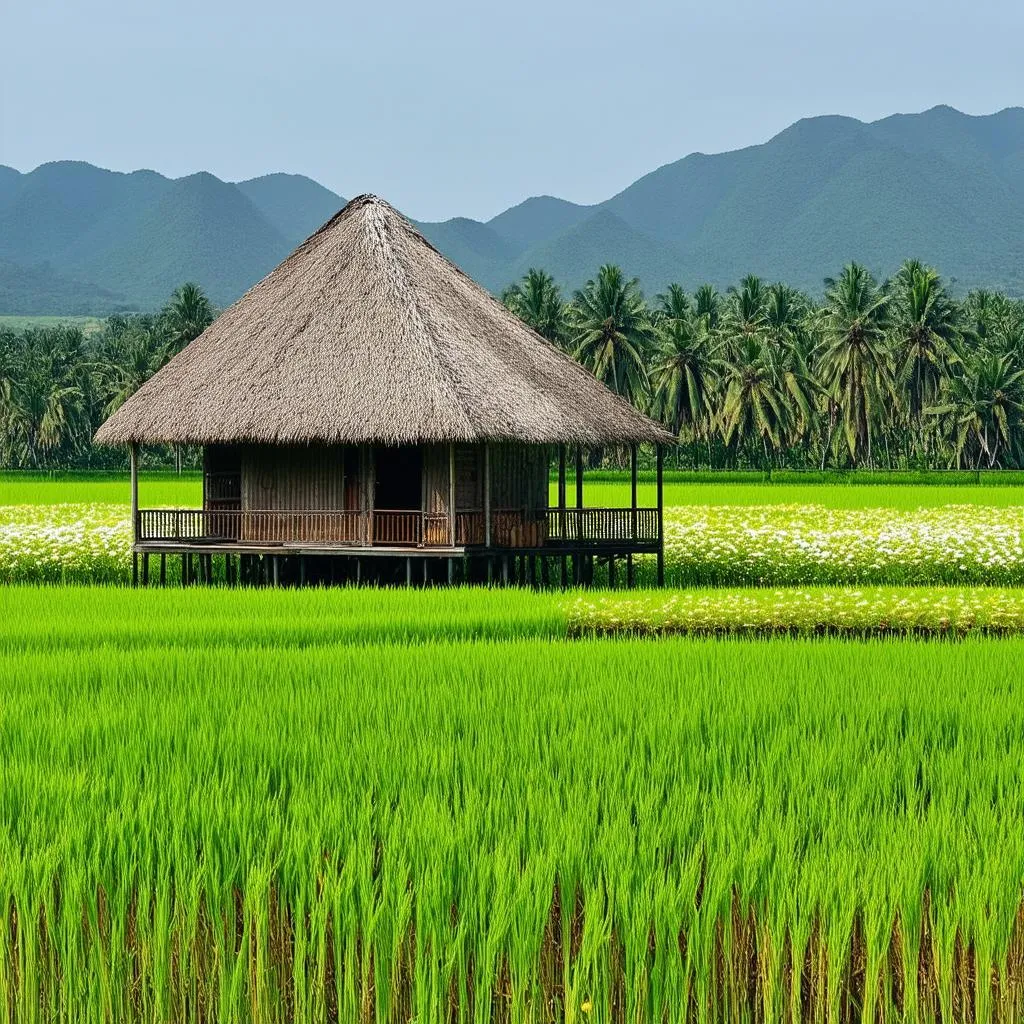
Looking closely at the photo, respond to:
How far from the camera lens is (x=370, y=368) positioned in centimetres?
2412

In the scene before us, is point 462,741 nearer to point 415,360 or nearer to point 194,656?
point 194,656

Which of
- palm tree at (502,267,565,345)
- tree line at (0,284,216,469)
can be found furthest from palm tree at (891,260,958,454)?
tree line at (0,284,216,469)

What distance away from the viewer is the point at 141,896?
511 centimetres

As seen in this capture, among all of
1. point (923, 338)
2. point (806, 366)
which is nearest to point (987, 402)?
point (923, 338)

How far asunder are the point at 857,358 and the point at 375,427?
169 feet

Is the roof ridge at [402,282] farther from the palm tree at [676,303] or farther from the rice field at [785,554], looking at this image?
the palm tree at [676,303]

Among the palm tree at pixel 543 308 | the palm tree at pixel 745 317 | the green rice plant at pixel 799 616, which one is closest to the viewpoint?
the green rice plant at pixel 799 616

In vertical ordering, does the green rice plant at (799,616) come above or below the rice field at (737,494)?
below

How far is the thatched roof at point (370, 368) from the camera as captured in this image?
76.8 ft

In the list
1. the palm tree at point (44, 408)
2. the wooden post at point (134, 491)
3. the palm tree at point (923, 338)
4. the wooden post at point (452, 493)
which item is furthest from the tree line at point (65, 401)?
the wooden post at point (452, 493)

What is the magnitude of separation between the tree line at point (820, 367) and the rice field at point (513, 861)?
60078mm

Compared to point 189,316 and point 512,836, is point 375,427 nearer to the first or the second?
point 512,836

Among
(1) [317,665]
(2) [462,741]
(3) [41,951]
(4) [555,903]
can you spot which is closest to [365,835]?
(4) [555,903]

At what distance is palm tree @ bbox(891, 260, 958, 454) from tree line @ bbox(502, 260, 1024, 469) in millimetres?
77
